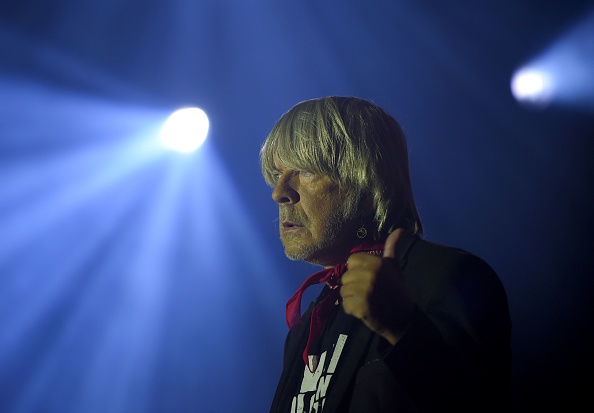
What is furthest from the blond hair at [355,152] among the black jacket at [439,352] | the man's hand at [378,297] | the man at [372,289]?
the man's hand at [378,297]

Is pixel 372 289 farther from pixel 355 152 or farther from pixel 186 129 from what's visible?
pixel 186 129

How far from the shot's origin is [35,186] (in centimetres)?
453

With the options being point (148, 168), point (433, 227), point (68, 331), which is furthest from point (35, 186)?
point (433, 227)

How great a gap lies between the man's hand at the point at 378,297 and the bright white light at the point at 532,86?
341 cm

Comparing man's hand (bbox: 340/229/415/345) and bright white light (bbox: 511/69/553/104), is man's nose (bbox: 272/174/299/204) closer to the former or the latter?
man's hand (bbox: 340/229/415/345)

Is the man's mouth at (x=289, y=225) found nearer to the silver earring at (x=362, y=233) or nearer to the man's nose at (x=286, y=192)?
the man's nose at (x=286, y=192)

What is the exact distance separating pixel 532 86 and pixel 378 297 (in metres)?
3.54

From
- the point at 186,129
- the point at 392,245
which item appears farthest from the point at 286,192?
the point at 186,129

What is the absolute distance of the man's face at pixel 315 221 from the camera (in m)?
1.70

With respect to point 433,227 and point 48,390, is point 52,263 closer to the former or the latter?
point 48,390

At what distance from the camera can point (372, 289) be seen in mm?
1006

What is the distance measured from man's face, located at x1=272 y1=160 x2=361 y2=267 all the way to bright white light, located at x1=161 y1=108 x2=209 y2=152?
303 cm

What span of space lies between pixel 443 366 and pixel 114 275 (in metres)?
4.06

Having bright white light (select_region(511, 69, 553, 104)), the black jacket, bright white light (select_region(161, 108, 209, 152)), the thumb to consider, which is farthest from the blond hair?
bright white light (select_region(161, 108, 209, 152))
